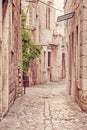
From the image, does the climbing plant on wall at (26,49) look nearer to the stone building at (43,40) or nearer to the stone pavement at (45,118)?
the stone building at (43,40)

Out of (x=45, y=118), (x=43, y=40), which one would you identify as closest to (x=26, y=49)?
(x=43, y=40)

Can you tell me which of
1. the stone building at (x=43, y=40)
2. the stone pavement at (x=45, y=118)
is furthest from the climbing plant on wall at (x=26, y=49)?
the stone pavement at (x=45, y=118)

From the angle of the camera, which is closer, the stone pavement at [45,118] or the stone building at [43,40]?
the stone pavement at [45,118]

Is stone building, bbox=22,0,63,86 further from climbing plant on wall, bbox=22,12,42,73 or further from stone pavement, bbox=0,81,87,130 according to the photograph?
stone pavement, bbox=0,81,87,130

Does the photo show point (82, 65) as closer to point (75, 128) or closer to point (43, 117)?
point (43, 117)

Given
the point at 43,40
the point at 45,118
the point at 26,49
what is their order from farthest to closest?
the point at 43,40, the point at 26,49, the point at 45,118

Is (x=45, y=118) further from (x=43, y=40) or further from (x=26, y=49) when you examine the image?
(x=43, y=40)

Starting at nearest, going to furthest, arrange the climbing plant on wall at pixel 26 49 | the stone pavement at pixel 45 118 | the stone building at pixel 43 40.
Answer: the stone pavement at pixel 45 118
the climbing plant on wall at pixel 26 49
the stone building at pixel 43 40

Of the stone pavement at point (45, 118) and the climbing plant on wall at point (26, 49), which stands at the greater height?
the climbing plant on wall at point (26, 49)

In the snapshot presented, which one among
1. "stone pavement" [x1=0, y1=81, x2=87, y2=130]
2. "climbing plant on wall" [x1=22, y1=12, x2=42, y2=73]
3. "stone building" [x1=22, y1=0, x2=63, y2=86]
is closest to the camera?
"stone pavement" [x1=0, y1=81, x2=87, y2=130]

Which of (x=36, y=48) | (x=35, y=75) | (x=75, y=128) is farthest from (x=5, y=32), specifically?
(x=35, y=75)

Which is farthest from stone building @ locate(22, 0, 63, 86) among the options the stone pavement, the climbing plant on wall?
the stone pavement

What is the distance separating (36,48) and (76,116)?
11.0 meters

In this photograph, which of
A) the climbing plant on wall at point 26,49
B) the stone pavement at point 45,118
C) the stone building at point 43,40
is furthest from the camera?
the stone building at point 43,40
